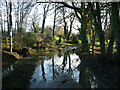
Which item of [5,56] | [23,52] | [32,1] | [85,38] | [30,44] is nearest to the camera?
[5,56]

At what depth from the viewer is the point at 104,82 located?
4.23 meters

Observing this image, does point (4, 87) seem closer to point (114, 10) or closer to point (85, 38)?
point (114, 10)

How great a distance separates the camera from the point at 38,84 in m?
4.23

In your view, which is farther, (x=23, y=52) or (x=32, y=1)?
(x=23, y=52)

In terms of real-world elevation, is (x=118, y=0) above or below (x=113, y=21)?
above

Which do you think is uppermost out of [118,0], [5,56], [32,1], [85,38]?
[32,1]

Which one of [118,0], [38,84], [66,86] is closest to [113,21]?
[118,0]

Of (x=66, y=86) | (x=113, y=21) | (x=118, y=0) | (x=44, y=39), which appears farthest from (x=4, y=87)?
(x=44, y=39)

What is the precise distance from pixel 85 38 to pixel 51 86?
9653 mm

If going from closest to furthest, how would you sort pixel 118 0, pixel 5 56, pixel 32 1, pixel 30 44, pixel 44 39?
1. pixel 118 0
2. pixel 5 56
3. pixel 32 1
4. pixel 30 44
5. pixel 44 39

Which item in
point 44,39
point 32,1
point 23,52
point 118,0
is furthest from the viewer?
point 44,39

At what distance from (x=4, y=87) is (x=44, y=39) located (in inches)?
530

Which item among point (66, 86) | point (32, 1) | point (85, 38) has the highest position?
point (32, 1)

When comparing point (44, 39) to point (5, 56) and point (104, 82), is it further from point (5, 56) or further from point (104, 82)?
point (104, 82)
